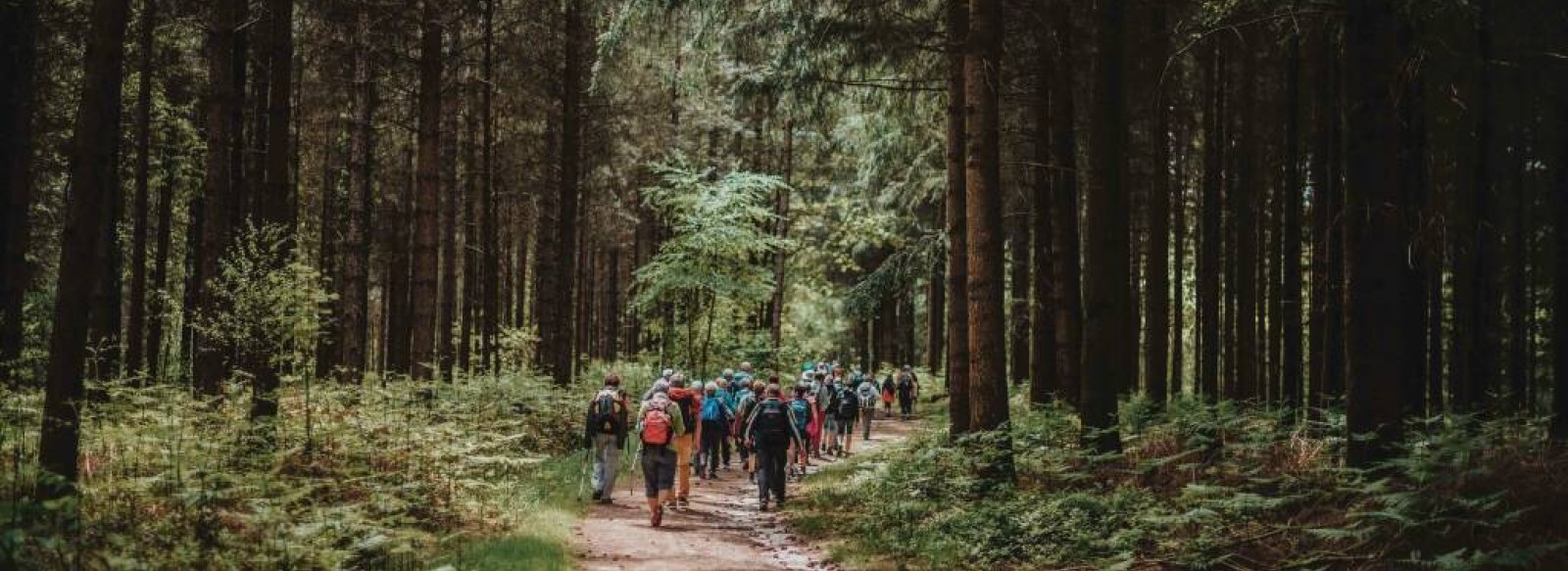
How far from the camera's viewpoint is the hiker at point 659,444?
13305 mm

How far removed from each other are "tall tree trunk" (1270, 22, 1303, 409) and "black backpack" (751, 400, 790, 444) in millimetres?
7611

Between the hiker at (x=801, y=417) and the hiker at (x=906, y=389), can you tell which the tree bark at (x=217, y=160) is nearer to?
the hiker at (x=801, y=417)

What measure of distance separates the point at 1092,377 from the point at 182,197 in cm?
2490

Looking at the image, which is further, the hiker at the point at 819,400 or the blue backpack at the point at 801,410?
the hiker at the point at 819,400

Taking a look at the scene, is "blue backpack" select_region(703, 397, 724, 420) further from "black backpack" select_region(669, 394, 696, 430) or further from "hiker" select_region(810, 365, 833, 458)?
"hiker" select_region(810, 365, 833, 458)

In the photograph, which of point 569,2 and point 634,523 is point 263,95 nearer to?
point 569,2

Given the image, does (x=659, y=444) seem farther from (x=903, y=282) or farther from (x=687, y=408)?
(x=903, y=282)

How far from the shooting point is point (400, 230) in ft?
101

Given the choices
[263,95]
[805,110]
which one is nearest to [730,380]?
[805,110]

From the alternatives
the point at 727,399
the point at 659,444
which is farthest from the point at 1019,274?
the point at 659,444

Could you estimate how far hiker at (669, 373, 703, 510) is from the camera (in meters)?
14.9

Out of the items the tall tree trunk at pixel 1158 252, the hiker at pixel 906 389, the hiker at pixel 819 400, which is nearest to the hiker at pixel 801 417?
the hiker at pixel 819 400

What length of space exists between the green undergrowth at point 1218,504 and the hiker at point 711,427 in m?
4.10

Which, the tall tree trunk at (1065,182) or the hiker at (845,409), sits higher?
the tall tree trunk at (1065,182)
